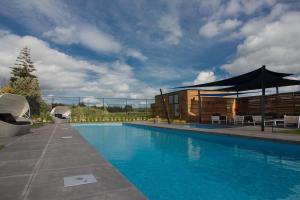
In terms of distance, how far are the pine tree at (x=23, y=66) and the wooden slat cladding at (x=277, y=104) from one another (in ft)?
83.2

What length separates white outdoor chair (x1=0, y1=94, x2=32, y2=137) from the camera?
317 inches

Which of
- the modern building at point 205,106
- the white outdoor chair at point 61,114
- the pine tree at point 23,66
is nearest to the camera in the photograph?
the modern building at point 205,106

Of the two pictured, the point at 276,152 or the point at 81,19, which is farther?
the point at 81,19

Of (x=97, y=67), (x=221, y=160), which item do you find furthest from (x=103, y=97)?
(x=221, y=160)

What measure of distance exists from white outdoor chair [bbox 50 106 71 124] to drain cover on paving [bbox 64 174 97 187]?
1699 centimetres

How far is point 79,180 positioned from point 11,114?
28.6 feet

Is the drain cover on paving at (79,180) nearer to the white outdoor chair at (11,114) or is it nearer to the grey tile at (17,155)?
the grey tile at (17,155)

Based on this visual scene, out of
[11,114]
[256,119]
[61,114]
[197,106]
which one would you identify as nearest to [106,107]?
[61,114]

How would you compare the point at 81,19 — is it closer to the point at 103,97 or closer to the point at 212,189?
the point at 212,189

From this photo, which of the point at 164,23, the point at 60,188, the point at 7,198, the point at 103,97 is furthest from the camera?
the point at 103,97

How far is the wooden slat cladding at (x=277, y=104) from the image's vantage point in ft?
41.2

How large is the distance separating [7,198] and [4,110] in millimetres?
8501

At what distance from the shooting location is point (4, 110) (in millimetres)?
9172

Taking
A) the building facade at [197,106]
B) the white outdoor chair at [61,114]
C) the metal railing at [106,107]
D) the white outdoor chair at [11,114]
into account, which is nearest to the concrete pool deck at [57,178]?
the white outdoor chair at [11,114]
